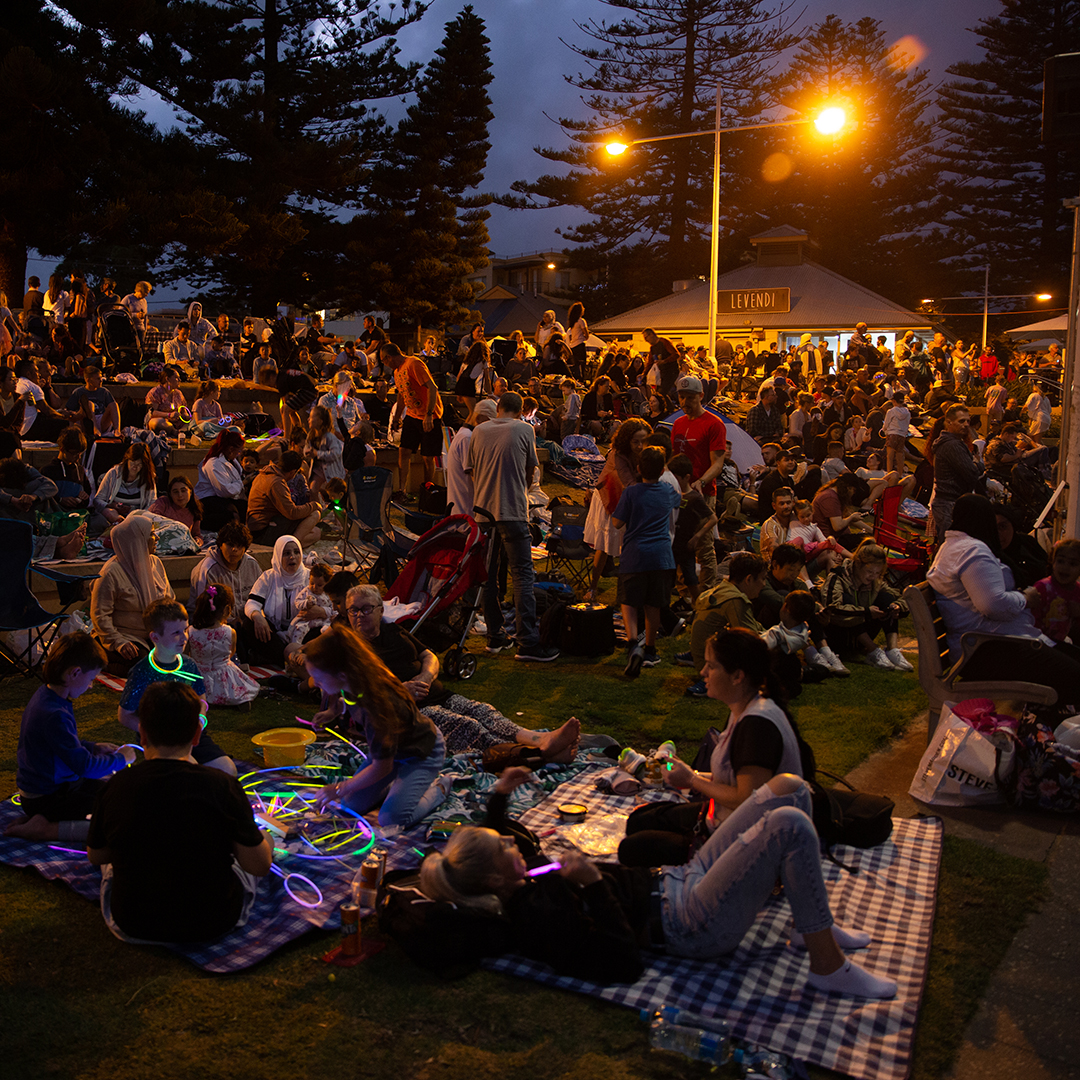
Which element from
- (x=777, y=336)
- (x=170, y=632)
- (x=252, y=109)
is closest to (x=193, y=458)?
(x=170, y=632)

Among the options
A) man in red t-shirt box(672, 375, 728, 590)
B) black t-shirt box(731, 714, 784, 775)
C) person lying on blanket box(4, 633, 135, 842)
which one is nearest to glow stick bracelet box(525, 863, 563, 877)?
black t-shirt box(731, 714, 784, 775)

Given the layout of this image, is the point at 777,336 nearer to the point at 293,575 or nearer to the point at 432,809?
the point at 293,575

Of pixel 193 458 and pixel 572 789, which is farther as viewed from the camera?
pixel 193 458

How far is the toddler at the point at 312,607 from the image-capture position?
7312mm

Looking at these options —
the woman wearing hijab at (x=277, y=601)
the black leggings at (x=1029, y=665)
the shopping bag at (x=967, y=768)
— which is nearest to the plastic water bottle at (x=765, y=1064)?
the shopping bag at (x=967, y=768)

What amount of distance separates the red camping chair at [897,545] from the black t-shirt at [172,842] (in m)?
7.78

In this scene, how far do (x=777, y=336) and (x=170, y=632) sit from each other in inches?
1239

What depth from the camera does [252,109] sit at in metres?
26.8

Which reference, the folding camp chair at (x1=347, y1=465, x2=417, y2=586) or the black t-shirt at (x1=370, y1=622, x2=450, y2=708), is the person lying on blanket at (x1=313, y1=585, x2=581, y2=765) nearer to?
the black t-shirt at (x1=370, y1=622, x2=450, y2=708)

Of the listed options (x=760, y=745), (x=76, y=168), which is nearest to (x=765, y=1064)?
(x=760, y=745)

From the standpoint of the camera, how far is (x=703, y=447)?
9570 millimetres

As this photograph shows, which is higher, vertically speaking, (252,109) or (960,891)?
(252,109)

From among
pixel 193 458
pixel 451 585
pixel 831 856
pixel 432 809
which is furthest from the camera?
pixel 193 458

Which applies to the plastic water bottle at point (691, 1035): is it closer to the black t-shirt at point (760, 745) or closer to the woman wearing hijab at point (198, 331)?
the black t-shirt at point (760, 745)
